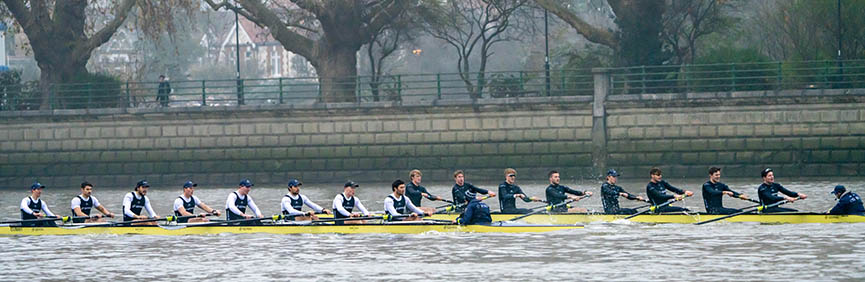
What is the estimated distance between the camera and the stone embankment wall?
38.3 m

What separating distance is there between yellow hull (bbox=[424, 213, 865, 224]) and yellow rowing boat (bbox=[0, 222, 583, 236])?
1.85 ft

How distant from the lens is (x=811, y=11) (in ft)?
140

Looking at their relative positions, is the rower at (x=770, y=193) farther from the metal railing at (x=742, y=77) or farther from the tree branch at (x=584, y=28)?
the tree branch at (x=584, y=28)

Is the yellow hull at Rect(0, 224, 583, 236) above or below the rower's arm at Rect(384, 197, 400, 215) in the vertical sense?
below

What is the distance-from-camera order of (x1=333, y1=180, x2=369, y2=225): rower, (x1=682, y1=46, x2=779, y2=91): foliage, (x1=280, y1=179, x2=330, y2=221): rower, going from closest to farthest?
(x1=333, y1=180, x2=369, y2=225): rower, (x1=280, y1=179, x2=330, y2=221): rower, (x1=682, y1=46, x2=779, y2=91): foliage

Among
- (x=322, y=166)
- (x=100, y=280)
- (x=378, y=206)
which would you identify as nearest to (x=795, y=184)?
(x=378, y=206)

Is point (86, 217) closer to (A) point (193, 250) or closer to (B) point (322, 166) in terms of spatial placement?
(A) point (193, 250)

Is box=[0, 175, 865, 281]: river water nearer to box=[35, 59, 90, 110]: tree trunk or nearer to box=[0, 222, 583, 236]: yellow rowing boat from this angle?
box=[0, 222, 583, 236]: yellow rowing boat

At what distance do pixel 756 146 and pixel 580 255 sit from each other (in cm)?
1828

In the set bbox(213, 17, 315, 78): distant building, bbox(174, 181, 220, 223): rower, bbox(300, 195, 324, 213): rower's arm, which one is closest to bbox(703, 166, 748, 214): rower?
bbox(300, 195, 324, 213): rower's arm

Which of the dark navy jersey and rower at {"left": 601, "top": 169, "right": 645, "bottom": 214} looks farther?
rower at {"left": 601, "top": 169, "right": 645, "bottom": 214}

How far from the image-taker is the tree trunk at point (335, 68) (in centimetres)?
4341

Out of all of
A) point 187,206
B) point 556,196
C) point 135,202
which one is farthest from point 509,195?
point 135,202

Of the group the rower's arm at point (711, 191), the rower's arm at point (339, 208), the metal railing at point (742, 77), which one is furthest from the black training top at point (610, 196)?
the metal railing at point (742, 77)
